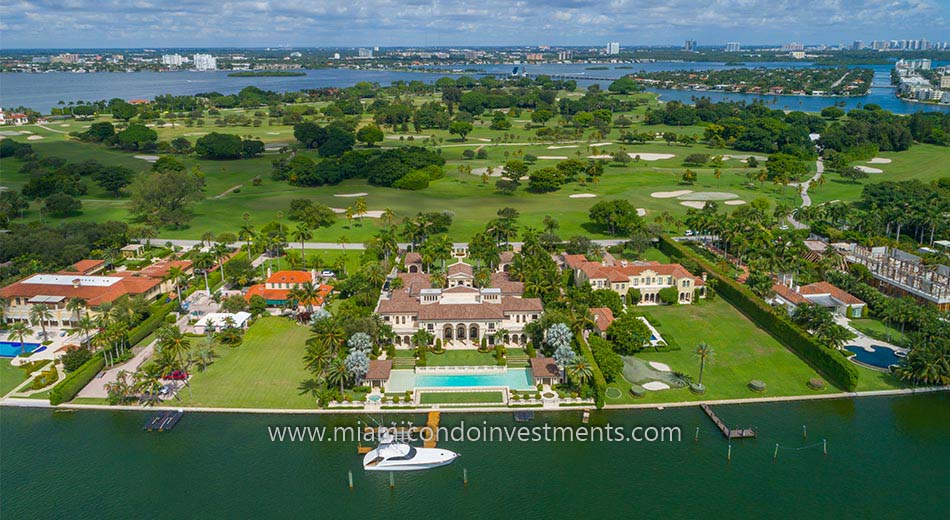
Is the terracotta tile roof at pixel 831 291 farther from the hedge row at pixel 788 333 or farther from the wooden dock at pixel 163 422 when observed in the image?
the wooden dock at pixel 163 422

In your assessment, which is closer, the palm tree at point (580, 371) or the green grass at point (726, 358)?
the palm tree at point (580, 371)

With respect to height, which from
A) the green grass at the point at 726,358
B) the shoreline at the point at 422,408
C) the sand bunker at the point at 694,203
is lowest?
the shoreline at the point at 422,408

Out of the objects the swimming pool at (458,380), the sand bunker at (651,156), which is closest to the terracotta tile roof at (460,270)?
the swimming pool at (458,380)

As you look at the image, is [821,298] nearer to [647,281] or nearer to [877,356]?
[877,356]

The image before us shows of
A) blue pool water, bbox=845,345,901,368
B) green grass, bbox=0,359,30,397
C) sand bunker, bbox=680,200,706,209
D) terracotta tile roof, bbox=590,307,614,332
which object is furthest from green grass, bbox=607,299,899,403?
green grass, bbox=0,359,30,397

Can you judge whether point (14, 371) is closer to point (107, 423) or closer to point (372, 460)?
point (107, 423)

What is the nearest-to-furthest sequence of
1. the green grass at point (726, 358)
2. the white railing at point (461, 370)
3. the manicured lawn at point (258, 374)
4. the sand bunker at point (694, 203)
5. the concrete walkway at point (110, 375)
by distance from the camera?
1. the manicured lawn at point (258, 374)
2. the green grass at point (726, 358)
3. the concrete walkway at point (110, 375)
4. the white railing at point (461, 370)
5. the sand bunker at point (694, 203)
